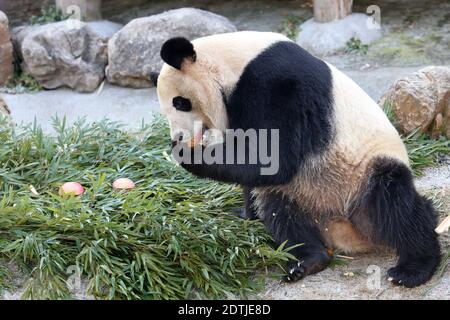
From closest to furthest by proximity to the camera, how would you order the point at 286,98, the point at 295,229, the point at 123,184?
1. the point at 286,98
2. the point at 295,229
3. the point at 123,184

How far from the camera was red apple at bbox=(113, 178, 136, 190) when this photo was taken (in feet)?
16.8

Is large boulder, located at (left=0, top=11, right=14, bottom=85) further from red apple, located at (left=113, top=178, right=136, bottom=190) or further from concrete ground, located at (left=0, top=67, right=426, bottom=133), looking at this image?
red apple, located at (left=113, top=178, right=136, bottom=190)

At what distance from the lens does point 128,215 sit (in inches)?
185

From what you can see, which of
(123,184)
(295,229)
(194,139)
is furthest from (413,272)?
(123,184)

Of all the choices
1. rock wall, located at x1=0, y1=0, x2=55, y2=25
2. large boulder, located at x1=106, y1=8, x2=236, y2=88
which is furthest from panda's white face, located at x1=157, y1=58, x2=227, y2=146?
rock wall, located at x1=0, y1=0, x2=55, y2=25

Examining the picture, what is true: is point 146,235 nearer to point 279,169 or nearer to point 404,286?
point 279,169

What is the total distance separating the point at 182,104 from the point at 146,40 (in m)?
4.13

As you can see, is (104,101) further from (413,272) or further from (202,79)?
(413,272)

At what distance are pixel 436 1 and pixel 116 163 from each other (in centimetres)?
561

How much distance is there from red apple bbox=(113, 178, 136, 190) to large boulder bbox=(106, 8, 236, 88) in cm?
319

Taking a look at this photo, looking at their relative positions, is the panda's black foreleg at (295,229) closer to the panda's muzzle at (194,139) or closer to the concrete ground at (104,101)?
the panda's muzzle at (194,139)

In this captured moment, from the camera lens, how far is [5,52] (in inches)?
337

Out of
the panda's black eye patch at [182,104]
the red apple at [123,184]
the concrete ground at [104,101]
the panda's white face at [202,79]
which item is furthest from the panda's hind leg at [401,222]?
the concrete ground at [104,101]
